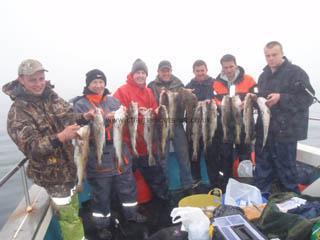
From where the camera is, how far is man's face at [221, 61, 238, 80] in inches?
222

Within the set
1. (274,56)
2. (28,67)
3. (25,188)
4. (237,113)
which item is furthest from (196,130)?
(28,67)

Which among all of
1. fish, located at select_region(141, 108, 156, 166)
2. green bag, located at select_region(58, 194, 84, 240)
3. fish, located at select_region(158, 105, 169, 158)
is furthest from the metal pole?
fish, located at select_region(158, 105, 169, 158)

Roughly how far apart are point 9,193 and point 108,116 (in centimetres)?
758

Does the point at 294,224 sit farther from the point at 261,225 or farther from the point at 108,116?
the point at 108,116

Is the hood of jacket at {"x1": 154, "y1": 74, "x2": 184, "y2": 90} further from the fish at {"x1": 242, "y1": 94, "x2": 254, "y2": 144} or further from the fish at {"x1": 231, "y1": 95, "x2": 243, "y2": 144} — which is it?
the fish at {"x1": 242, "y1": 94, "x2": 254, "y2": 144}

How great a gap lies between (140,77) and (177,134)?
1186mm

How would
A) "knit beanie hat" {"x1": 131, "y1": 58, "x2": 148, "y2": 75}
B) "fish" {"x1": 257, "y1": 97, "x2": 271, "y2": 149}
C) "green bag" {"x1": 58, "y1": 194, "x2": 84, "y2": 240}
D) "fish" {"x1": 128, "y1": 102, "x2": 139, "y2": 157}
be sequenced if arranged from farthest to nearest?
"knit beanie hat" {"x1": 131, "y1": 58, "x2": 148, "y2": 75} < "fish" {"x1": 257, "y1": 97, "x2": 271, "y2": 149} < "fish" {"x1": 128, "y1": 102, "x2": 139, "y2": 157} < "green bag" {"x1": 58, "y1": 194, "x2": 84, "y2": 240}

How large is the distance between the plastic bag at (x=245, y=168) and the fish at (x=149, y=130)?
67.1 inches

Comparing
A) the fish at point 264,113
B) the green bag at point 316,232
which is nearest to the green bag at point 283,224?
the green bag at point 316,232

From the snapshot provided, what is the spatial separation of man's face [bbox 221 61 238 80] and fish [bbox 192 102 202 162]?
2.65ft

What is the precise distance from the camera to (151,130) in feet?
17.1

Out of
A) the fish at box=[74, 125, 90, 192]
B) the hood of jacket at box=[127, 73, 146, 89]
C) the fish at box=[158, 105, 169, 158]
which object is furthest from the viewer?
the hood of jacket at box=[127, 73, 146, 89]

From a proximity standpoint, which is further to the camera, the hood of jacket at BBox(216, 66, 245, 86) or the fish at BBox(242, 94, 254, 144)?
the hood of jacket at BBox(216, 66, 245, 86)

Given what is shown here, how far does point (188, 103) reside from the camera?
5621 mm
